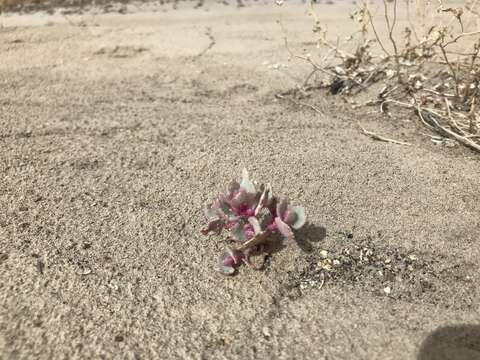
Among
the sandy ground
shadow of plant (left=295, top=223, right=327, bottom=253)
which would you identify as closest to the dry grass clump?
the sandy ground

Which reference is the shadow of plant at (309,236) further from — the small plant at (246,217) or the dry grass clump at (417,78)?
the dry grass clump at (417,78)

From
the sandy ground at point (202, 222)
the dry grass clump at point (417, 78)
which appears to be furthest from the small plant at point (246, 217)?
the dry grass clump at point (417, 78)

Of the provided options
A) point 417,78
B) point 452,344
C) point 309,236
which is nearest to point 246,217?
point 309,236

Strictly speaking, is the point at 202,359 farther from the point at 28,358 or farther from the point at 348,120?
the point at 348,120

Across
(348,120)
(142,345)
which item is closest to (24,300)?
(142,345)

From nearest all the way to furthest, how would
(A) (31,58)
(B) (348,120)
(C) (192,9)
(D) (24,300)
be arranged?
(D) (24,300), (B) (348,120), (A) (31,58), (C) (192,9)

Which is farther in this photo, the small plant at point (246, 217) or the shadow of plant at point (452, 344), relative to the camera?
the small plant at point (246, 217)

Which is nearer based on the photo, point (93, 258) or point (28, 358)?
point (28, 358)
